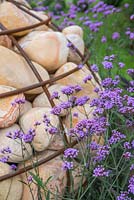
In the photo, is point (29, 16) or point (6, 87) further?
point (29, 16)

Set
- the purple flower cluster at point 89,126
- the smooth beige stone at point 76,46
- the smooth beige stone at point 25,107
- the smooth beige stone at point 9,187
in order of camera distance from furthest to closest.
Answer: the smooth beige stone at point 76,46, the smooth beige stone at point 25,107, the smooth beige stone at point 9,187, the purple flower cluster at point 89,126

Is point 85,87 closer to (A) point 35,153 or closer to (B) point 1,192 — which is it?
(A) point 35,153

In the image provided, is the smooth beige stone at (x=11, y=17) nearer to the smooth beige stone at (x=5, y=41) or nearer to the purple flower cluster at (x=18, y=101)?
the smooth beige stone at (x=5, y=41)

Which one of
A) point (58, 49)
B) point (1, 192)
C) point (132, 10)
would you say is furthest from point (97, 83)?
point (132, 10)

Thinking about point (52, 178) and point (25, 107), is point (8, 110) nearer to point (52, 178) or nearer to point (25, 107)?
point (25, 107)

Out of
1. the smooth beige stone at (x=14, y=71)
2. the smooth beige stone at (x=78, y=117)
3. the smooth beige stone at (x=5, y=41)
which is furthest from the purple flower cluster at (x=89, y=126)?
the smooth beige stone at (x=5, y=41)

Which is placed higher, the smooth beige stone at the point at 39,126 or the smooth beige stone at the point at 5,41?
the smooth beige stone at the point at 5,41
